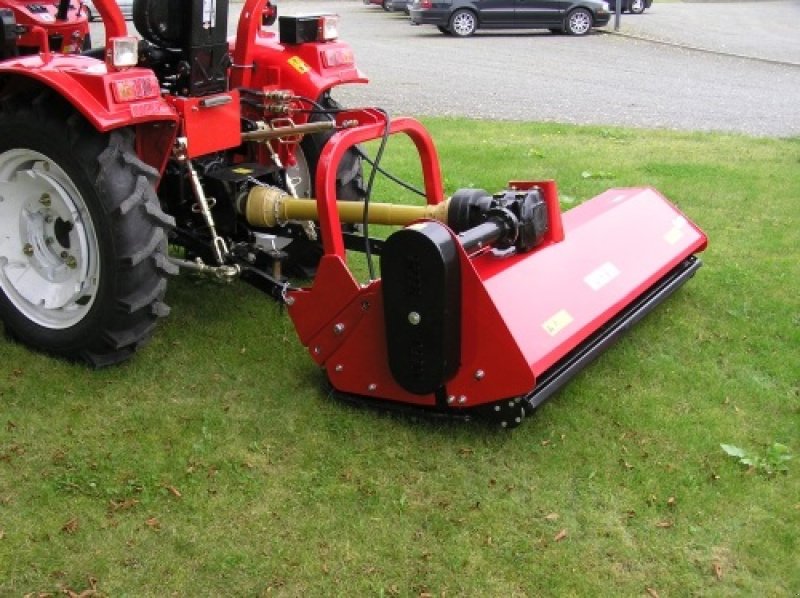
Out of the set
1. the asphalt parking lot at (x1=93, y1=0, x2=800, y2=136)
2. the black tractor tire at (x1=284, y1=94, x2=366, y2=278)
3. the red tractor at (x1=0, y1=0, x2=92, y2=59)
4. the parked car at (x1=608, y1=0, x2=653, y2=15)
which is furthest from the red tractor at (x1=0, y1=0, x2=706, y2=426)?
the parked car at (x1=608, y1=0, x2=653, y2=15)

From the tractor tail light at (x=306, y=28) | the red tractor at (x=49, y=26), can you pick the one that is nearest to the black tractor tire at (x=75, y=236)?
the tractor tail light at (x=306, y=28)

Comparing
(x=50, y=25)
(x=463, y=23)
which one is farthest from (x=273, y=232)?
(x=463, y=23)

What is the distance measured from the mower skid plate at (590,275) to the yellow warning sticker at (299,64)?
4.50 feet

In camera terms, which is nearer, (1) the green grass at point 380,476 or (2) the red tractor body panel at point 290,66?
(1) the green grass at point 380,476

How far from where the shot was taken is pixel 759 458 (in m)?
3.17

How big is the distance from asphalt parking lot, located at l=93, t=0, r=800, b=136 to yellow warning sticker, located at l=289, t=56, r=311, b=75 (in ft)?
16.5

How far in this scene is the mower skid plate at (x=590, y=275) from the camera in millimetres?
3285

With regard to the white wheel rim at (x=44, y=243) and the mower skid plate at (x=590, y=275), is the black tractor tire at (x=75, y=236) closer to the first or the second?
the white wheel rim at (x=44, y=243)

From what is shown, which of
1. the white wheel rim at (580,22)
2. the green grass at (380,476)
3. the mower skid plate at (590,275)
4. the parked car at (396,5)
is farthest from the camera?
the parked car at (396,5)

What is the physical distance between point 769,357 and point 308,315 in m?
1.95

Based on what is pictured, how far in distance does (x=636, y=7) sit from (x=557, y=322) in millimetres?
21436

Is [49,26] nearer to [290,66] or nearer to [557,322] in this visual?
[290,66]

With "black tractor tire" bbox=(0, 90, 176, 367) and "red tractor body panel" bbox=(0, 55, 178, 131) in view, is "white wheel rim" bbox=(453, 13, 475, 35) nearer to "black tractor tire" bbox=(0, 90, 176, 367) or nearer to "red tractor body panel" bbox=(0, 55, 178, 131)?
"black tractor tire" bbox=(0, 90, 176, 367)

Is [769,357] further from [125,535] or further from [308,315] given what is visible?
[125,535]
